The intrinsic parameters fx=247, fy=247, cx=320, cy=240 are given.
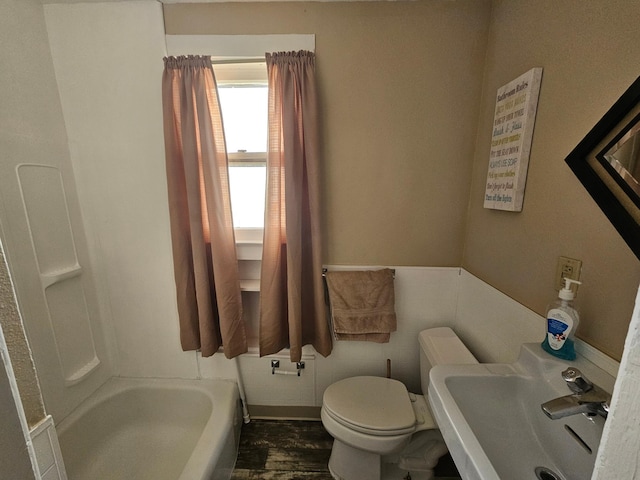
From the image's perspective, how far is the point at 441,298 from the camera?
1363 millimetres

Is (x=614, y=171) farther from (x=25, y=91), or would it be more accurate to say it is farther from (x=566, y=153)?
(x=25, y=91)

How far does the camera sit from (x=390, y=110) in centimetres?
120

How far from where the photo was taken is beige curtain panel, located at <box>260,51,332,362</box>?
3.72ft

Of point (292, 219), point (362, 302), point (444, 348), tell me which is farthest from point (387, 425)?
point (292, 219)

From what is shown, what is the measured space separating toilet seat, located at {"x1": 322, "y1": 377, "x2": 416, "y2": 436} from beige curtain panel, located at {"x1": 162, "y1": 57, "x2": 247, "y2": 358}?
57 cm

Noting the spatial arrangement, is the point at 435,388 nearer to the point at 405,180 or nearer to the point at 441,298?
the point at 441,298

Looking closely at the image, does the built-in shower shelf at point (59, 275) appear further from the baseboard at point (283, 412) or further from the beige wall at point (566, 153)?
the beige wall at point (566, 153)

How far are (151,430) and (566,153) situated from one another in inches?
90.0

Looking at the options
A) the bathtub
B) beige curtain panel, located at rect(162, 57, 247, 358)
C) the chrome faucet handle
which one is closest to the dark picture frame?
the chrome faucet handle

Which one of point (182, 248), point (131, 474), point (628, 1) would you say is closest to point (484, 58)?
point (628, 1)

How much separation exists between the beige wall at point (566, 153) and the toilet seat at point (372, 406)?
0.68m

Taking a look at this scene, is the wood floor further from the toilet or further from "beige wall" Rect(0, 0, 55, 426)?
"beige wall" Rect(0, 0, 55, 426)

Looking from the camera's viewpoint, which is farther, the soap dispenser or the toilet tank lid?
the toilet tank lid

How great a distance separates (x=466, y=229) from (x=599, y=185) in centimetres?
66
